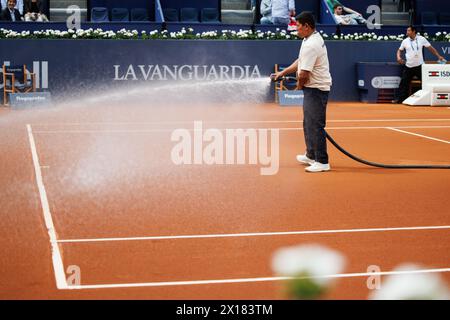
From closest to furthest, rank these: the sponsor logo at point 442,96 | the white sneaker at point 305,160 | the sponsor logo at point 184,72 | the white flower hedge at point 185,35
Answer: the white sneaker at point 305,160
the white flower hedge at point 185,35
the sponsor logo at point 184,72
the sponsor logo at point 442,96

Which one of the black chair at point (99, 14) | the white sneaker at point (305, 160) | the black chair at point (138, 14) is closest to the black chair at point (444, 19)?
the black chair at point (138, 14)

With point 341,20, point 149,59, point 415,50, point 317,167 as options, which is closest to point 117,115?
point 149,59

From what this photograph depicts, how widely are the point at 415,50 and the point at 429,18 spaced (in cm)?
604

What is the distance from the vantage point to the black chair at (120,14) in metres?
23.6

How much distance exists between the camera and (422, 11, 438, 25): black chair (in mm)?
25922

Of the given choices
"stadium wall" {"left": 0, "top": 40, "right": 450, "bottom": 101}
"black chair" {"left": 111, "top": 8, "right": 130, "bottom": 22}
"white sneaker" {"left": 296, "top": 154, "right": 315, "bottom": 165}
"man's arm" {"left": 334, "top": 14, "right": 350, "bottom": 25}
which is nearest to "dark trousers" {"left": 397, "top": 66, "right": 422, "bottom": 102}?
"stadium wall" {"left": 0, "top": 40, "right": 450, "bottom": 101}

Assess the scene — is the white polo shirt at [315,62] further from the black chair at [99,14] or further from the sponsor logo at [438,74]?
the black chair at [99,14]

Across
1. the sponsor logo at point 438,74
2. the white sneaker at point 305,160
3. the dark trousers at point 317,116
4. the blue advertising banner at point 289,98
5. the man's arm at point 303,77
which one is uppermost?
the man's arm at point 303,77

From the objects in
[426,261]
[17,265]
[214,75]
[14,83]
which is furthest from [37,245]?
[214,75]

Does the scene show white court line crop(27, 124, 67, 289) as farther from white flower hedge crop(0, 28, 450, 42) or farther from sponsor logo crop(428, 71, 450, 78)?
sponsor logo crop(428, 71, 450, 78)

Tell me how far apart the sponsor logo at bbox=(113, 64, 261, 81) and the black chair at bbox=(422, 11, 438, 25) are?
26.7ft

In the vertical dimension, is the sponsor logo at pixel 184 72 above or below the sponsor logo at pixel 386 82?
above

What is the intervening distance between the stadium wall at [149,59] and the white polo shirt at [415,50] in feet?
4.67
